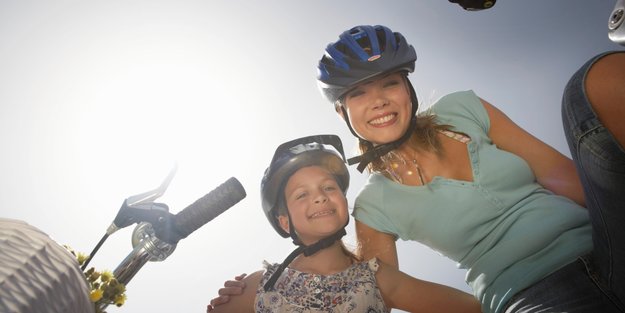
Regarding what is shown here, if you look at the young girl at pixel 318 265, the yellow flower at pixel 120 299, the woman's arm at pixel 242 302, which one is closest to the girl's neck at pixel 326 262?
the young girl at pixel 318 265

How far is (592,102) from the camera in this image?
4.62 ft

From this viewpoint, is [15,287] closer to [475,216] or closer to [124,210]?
[124,210]

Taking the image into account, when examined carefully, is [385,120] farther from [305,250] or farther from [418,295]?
[418,295]

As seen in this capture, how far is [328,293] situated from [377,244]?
0.62m

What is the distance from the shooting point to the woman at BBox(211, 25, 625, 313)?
1.45 meters

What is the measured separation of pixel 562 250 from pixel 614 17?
1.58 metres

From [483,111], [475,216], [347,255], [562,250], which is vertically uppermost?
[483,111]

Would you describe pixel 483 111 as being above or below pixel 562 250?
above

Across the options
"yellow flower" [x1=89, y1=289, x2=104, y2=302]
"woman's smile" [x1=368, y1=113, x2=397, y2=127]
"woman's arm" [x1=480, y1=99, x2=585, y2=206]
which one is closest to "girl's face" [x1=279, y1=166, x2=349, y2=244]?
"woman's smile" [x1=368, y1=113, x2=397, y2=127]

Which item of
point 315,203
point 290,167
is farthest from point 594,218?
point 290,167

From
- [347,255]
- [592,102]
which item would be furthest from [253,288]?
[592,102]

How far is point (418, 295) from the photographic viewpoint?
3.20 meters

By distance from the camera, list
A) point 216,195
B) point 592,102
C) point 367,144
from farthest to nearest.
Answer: point 367,144 → point 216,195 → point 592,102

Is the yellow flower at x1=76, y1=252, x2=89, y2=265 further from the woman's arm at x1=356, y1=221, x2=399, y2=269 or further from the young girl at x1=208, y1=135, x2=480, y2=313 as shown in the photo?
the woman's arm at x1=356, y1=221, x2=399, y2=269
